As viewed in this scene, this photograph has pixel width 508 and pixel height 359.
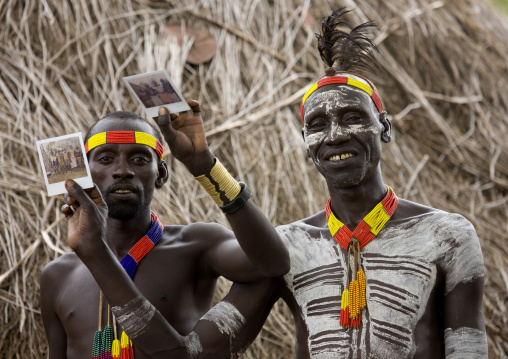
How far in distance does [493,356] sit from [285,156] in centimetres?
170

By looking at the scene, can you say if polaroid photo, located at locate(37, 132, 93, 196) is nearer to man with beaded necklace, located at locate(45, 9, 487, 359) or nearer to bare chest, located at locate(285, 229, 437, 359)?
man with beaded necklace, located at locate(45, 9, 487, 359)

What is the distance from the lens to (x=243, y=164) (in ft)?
15.4

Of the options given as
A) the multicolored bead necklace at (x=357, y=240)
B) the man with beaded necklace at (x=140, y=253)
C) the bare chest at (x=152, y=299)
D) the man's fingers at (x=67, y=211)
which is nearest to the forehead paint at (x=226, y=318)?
the man with beaded necklace at (x=140, y=253)

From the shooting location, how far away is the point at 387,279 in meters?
2.86

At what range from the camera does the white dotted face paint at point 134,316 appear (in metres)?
2.72

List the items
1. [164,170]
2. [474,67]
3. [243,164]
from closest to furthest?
[164,170], [243,164], [474,67]

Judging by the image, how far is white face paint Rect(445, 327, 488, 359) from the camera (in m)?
2.70

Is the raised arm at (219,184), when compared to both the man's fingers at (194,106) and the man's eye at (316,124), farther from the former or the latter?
the man's eye at (316,124)

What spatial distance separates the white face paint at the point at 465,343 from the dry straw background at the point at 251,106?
1.52m

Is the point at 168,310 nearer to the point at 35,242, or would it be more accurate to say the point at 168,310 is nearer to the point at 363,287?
the point at 363,287

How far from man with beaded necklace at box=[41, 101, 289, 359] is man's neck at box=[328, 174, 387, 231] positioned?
369mm

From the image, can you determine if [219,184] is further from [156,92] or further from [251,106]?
[251,106]

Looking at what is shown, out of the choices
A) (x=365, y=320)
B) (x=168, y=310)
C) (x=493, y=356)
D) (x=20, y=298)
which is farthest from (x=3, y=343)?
(x=493, y=356)

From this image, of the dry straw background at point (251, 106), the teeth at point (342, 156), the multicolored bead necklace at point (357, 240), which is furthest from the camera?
the dry straw background at point (251, 106)
